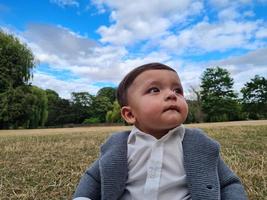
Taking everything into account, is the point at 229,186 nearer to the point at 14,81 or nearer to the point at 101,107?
the point at 14,81

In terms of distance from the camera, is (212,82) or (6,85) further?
(212,82)

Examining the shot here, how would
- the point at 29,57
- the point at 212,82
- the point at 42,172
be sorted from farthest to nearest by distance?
1. the point at 212,82
2. the point at 29,57
3. the point at 42,172

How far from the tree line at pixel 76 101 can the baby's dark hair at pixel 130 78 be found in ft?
110

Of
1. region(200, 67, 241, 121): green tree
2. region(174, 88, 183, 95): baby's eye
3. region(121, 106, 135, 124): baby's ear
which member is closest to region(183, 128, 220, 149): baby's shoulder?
region(174, 88, 183, 95): baby's eye

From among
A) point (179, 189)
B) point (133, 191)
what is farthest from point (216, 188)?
point (133, 191)

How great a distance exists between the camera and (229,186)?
2012 millimetres

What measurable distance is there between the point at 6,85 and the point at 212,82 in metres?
35.9

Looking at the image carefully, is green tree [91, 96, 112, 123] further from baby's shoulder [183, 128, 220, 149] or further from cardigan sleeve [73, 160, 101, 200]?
baby's shoulder [183, 128, 220, 149]

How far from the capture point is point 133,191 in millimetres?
2047

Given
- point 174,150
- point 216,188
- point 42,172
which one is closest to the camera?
point 216,188

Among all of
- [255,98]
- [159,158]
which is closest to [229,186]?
[159,158]

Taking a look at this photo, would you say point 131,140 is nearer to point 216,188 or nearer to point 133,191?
point 133,191

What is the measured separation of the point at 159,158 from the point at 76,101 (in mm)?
73408

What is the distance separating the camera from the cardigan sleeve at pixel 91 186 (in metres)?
2.14
